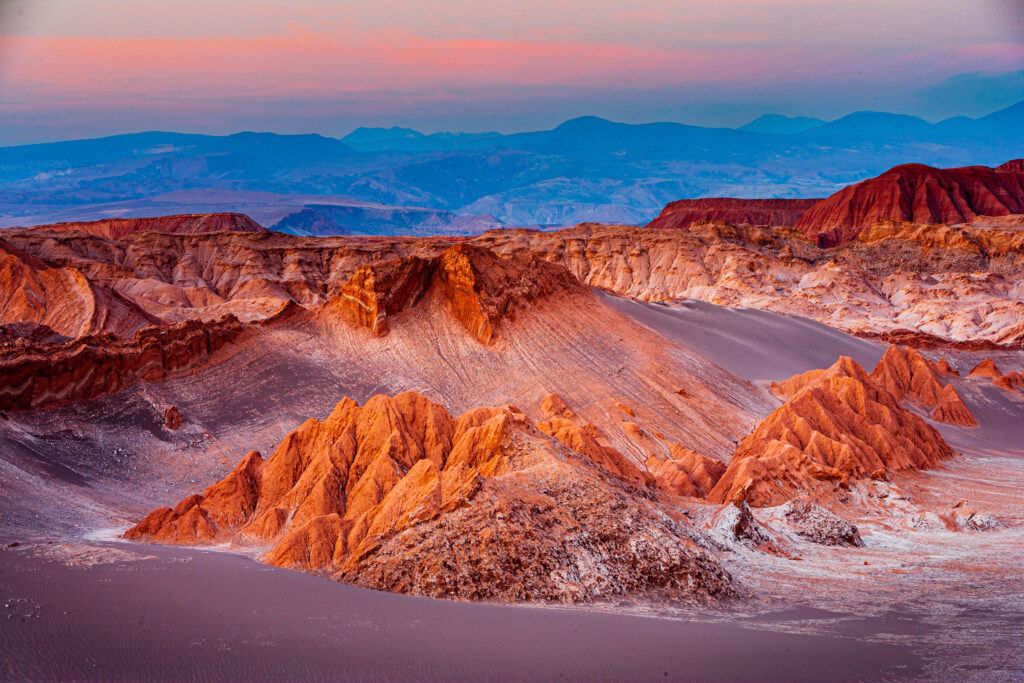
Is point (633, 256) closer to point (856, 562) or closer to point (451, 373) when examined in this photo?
point (451, 373)

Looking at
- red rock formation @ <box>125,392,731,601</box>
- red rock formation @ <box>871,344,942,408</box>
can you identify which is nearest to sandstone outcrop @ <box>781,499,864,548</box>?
red rock formation @ <box>125,392,731,601</box>

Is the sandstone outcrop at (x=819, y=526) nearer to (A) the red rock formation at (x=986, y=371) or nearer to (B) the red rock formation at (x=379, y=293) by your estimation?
(B) the red rock formation at (x=379, y=293)

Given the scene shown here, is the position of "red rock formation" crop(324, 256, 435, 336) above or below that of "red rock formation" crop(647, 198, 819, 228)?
above

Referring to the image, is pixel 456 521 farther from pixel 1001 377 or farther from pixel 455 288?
pixel 1001 377

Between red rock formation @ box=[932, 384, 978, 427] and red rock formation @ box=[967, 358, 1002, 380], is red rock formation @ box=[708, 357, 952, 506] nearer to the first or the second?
red rock formation @ box=[932, 384, 978, 427]

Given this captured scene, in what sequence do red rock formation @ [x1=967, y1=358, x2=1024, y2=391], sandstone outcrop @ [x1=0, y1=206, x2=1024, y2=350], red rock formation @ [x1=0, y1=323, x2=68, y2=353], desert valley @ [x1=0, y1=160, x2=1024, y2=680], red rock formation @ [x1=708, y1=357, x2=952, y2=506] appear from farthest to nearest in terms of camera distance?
sandstone outcrop @ [x1=0, y1=206, x2=1024, y2=350], red rock formation @ [x1=967, y1=358, x2=1024, y2=391], red rock formation @ [x1=0, y1=323, x2=68, y2=353], red rock formation @ [x1=708, y1=357, x2=952, y2=506], desert valley @ [x1=0, y1=160, x2=1024, y2=680]

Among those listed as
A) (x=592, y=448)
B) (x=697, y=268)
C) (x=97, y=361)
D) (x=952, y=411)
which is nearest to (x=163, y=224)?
(x=697, y=268)
